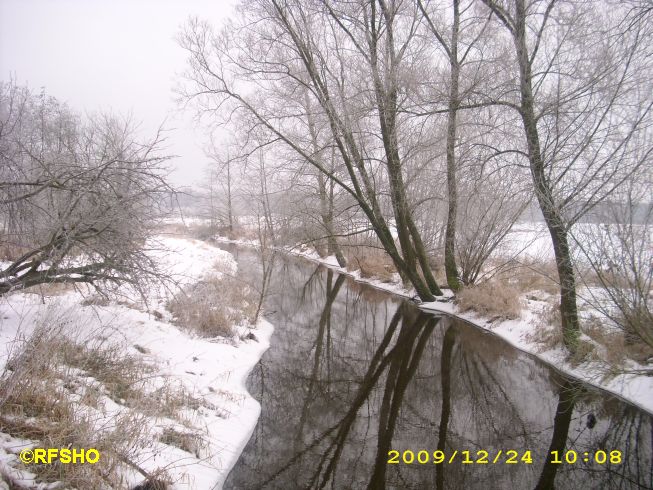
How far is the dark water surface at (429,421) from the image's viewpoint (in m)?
4.73

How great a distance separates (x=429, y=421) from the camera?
607 cm

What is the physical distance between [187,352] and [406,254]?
325 inches

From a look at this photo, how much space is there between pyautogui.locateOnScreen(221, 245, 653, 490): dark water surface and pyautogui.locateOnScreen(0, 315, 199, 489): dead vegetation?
136cm

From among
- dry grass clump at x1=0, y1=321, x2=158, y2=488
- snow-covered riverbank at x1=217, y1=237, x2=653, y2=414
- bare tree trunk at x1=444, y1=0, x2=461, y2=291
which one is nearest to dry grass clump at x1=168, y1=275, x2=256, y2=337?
dry grass clump at x1=0, y1=321, x2=158, y2=488

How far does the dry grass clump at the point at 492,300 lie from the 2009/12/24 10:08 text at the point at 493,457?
558 cm

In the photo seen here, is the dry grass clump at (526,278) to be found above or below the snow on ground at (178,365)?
above

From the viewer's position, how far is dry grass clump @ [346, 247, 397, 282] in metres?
18.5

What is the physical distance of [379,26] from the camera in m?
11.0

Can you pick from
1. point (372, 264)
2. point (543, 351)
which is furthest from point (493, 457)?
point (372, 264)

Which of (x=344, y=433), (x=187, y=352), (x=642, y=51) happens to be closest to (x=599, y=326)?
(x=642, y=51)

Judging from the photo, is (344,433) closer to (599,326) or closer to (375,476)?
(375,476)

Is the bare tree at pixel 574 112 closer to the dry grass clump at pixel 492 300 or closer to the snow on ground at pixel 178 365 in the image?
the dry grass clump at pixel 492 300

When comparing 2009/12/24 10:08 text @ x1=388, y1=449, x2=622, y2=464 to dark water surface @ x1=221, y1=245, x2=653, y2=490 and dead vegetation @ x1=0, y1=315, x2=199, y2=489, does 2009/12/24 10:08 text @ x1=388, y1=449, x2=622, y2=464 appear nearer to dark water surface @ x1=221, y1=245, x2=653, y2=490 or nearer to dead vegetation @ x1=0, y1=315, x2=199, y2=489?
dark water surface @ x1=221, y1=245, x2=653, y2=490

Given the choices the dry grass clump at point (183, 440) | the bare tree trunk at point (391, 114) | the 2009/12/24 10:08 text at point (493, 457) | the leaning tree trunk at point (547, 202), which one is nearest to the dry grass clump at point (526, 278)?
the bare tree trunk at point (391, 114)
